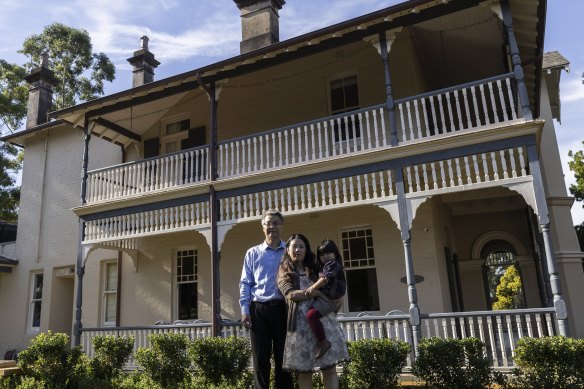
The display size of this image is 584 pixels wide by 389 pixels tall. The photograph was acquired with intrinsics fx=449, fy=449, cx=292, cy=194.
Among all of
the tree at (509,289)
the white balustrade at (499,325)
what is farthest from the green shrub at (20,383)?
the tree at (509,289)

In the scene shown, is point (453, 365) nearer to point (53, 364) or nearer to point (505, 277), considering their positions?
point (53, 364)

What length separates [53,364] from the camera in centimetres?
772

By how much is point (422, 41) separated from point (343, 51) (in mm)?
1872

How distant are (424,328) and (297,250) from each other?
559cm

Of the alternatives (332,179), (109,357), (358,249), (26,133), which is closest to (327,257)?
(332,179)

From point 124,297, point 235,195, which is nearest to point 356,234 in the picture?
point 235,195

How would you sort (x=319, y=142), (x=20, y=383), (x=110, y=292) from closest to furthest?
(x=20, y=383) → (x=319, y=142) → (x=110, y=292)

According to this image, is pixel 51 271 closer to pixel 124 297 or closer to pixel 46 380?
pixel 124 297

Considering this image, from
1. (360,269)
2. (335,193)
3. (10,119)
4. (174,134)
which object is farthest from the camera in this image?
(10,119)

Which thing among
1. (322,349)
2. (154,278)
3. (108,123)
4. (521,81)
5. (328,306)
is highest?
(108,123)

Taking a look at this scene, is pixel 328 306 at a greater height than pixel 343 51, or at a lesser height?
lesser

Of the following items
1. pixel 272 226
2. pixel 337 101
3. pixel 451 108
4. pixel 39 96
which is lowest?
pixel 272 226

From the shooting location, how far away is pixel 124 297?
12.9 m

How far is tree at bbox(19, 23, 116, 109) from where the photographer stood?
26.4 meters
